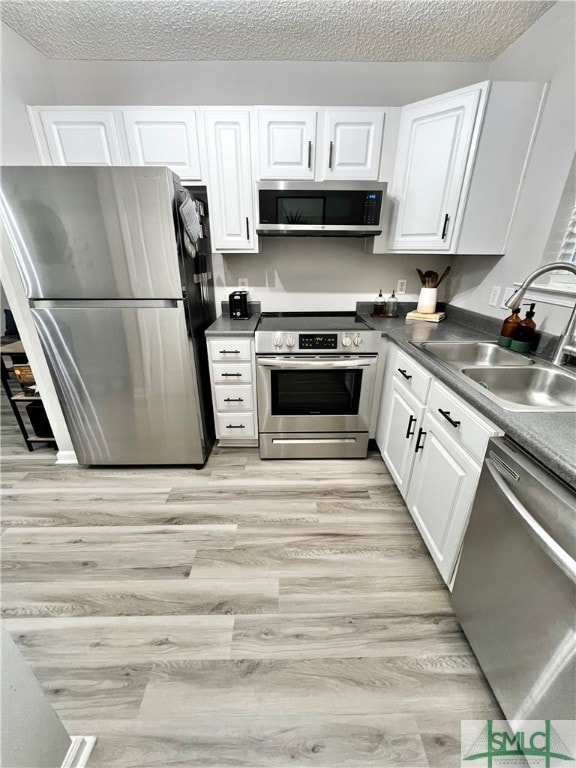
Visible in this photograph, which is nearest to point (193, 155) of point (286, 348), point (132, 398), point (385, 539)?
point (286, 348)

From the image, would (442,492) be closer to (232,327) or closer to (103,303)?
(232,327)

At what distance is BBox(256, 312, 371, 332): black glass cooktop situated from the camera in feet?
6.61

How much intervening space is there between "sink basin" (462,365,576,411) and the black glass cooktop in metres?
0.80

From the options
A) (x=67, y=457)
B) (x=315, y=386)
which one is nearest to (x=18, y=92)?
(x=67, y=457)

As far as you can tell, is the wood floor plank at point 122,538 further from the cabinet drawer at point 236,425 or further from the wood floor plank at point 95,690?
the cabinet drawer at point 236,425

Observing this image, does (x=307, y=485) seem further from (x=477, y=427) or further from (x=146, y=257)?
(x=146, y=257)

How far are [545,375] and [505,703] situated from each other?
123 centimetres

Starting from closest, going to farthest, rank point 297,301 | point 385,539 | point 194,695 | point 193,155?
point 194,695
point 385,539
point 193,155
point 297,301

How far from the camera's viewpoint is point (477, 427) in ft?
3.46

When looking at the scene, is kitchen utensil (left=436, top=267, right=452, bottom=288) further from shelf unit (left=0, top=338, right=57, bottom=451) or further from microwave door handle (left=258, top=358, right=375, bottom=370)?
shelf unit (left=0, top=338, right=57, bottom=451)

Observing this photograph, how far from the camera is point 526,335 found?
154 cm

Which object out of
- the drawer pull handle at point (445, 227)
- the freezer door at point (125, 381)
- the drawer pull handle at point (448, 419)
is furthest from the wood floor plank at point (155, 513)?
the drawer pull handle at point (445, 227)

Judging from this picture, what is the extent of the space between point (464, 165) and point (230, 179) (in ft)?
4.64

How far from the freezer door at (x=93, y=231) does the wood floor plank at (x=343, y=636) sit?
1.69 metres
